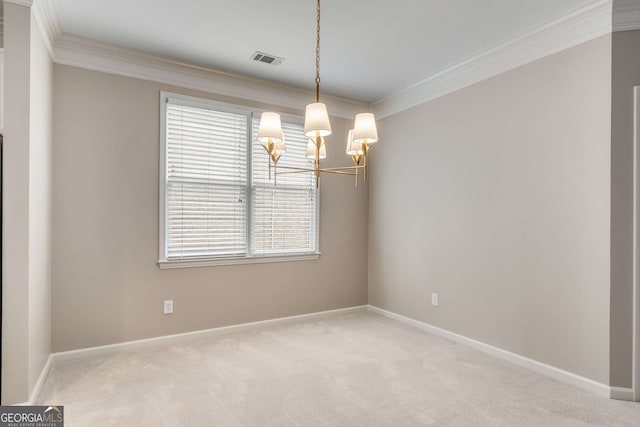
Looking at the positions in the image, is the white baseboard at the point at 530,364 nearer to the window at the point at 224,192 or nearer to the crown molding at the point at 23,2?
the window at the point at 224,192

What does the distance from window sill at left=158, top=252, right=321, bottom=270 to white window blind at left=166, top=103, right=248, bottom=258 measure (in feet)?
0.20

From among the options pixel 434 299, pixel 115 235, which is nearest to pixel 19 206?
pixel 115 235

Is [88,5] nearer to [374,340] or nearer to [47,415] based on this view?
[47,415]

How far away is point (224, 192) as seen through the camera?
386 cm

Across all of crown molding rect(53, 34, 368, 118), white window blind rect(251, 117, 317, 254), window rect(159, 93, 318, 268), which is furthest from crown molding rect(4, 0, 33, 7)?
white window blind rect(251, 117, 317, 254)

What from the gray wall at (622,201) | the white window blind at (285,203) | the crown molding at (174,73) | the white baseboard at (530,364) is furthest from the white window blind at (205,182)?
the gray wall at (622,201)

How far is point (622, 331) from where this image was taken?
2516 mm

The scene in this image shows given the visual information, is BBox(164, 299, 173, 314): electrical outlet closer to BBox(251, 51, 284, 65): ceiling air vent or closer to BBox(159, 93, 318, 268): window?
BBox(159, 93, 318, 268): window

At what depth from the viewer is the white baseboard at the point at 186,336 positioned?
315cm

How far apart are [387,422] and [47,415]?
2074 millimetres

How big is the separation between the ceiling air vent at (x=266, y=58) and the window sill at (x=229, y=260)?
2.01m

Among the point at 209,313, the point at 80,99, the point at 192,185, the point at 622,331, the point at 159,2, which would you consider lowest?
the point at 209,313

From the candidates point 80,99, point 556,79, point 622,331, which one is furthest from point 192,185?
point 622,331

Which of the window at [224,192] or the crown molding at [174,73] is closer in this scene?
the crown molding at [174,73]
